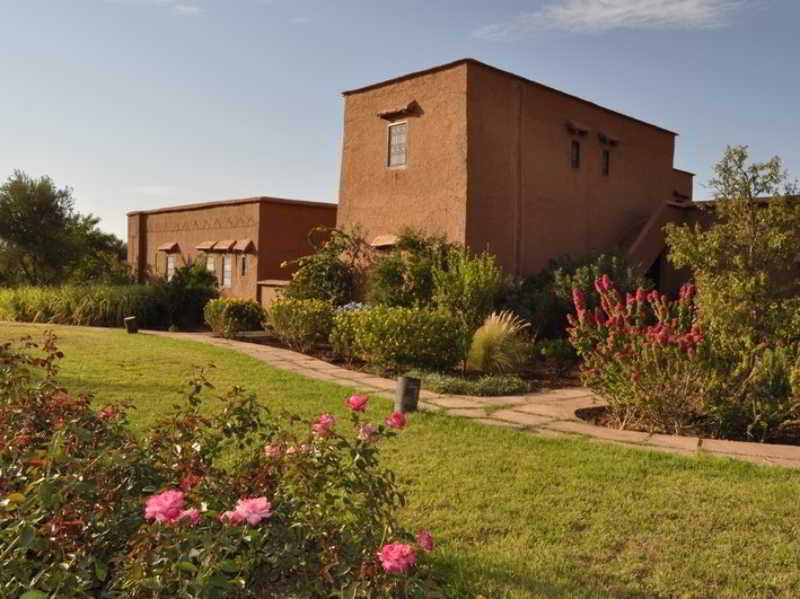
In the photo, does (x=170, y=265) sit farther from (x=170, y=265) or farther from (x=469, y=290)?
(x=469, y=290)

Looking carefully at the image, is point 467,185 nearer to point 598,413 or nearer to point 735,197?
point 735,197

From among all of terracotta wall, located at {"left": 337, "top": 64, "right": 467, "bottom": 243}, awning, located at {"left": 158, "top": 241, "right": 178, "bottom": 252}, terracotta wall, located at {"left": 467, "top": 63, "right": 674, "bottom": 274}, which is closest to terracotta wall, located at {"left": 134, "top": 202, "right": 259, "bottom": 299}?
awning, located at {"left": 158, "top": 241, "right": 178, "bottom": 252}

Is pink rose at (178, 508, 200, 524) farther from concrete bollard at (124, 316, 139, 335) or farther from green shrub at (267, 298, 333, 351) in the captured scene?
concrete bollard at (124, 316, 139, 335)

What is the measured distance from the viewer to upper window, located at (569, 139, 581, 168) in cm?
1435

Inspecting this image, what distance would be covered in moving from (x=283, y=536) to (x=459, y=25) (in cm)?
833

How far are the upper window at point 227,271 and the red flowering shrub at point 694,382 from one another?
12.6 metres

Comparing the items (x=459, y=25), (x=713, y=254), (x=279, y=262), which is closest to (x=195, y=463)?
(x=459, y=25)

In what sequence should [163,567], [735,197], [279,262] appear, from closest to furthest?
[163,567] → [735,197] → [279,262]

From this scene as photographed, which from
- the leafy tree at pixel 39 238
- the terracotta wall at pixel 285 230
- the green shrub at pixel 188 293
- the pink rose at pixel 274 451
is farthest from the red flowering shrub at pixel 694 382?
the leafy tree at pixel 39 238

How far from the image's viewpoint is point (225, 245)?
56.9ft

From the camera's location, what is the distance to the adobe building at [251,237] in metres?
16.4

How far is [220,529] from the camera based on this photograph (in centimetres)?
198

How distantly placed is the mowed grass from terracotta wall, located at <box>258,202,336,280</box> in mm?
10335

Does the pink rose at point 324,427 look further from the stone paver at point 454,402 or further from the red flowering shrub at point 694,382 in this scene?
the stone paver at point 454,402
